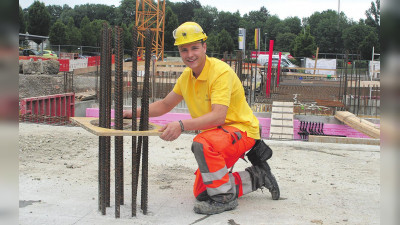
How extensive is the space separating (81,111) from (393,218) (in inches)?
560

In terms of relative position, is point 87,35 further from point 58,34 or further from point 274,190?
point 274,190

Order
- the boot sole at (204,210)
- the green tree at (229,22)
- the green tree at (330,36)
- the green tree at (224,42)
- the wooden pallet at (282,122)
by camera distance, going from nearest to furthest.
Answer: the boot sole at (204,210), the wooden pallet at (282,122), the green tree at (224,42), the green tree at (330,36), the green tree at (229,22)

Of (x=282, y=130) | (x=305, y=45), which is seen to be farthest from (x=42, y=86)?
(x=305, y=45)

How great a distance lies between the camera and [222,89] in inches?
130

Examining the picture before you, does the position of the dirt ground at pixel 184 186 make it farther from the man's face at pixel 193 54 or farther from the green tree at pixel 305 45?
the green tree at pixel 305 45

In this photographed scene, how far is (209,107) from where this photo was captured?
3502mm

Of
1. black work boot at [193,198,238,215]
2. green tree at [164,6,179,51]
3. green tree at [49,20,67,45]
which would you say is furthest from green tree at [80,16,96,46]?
black work boot at [193,198,238,215]

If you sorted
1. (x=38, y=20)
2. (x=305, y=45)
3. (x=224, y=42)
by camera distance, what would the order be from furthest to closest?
(x=224, y=42) < (x=305, y=45) < (x=38, y=20)

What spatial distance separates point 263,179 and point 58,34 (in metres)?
44.5

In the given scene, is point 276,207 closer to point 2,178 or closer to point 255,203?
point 255,203

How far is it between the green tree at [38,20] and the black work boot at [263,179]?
45.2 metres

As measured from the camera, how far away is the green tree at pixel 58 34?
44.1 meters

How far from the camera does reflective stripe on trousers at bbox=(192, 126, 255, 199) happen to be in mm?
3299

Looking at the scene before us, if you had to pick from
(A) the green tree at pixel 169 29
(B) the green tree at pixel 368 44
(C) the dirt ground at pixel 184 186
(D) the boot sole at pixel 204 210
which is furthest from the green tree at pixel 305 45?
(D) the boot sole at pixel 204 210
